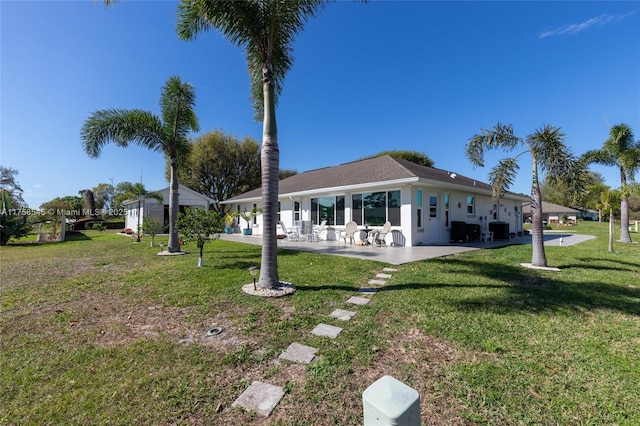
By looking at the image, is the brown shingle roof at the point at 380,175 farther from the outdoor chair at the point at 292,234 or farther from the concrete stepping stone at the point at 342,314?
the concrete stepping stone at the point at 342,314

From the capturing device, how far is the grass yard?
6.76 feet

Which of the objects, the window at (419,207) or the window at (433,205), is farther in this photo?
the window at (433,205)

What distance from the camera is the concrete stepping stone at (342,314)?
3.82 m

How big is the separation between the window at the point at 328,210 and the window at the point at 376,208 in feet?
2.91

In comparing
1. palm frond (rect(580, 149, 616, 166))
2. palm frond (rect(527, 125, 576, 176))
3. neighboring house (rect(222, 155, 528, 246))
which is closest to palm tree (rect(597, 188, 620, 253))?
palm frond (rect(580, 149, 616, 166))

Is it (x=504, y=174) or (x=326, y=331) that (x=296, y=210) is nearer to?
(x=504, y=174)

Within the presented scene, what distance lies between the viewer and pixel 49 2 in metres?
7.18

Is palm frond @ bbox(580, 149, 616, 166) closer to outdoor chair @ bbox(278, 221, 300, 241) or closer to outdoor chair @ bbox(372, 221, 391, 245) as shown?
outdoor chair @ bbox(372, 221, 391, 245)

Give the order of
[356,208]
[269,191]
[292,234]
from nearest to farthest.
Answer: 1. [269,191]
2. [356,208]
3. [292,234]

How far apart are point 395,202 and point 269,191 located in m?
8.08

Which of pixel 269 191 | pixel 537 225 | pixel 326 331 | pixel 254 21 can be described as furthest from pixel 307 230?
pixel 326 331

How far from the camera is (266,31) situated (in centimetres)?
528

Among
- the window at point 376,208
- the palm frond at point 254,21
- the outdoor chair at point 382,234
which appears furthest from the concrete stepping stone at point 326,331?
the window at point 376,208

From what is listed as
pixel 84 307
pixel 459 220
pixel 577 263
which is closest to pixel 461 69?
pixel 459 220
